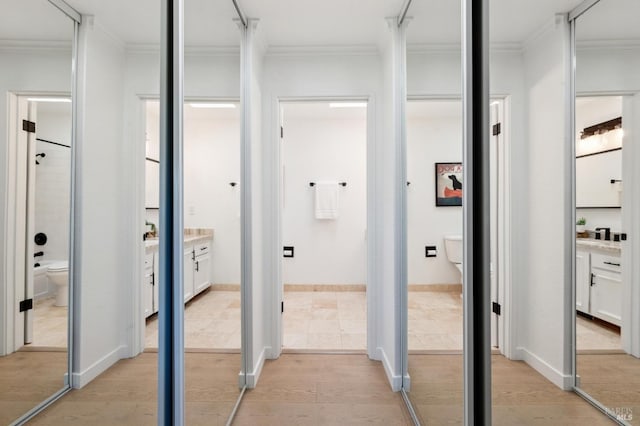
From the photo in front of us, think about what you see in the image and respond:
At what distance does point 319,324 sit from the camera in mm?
3377

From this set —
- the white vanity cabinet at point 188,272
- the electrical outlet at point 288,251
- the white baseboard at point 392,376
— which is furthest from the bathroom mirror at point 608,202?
the electrical outlet at point 288,251

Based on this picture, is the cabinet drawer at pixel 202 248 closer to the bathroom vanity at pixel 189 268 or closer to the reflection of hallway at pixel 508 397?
the bathroom vanity at pixel 189 268

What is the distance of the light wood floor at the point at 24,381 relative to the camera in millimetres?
540

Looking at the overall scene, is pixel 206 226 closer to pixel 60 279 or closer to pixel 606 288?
pixel 60 279

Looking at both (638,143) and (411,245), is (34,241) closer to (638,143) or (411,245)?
(638,143)

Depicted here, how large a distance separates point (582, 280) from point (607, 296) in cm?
7

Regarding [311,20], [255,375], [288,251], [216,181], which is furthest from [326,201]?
[216,181]

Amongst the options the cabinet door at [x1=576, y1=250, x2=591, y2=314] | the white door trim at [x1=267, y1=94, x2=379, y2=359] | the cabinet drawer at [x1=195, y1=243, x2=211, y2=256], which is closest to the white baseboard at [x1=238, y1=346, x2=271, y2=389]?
the white door trim at [x1=267, y1=94, x2=379, y2=359]

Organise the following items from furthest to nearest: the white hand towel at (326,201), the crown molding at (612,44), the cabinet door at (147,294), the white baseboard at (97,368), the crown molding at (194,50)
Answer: the white hand towel at (326,201) < the cabinet door at (147,294) < the crown molding at (194,50) < the white baseboard at (97,368) < the crown molding at (612,44)

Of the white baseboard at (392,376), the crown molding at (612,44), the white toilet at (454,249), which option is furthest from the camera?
the white baseboard at (392,376)

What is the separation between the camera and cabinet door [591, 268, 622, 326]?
1.72ft

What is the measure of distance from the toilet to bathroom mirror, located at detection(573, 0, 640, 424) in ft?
3.35

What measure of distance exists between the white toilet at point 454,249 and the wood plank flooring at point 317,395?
1.28ft

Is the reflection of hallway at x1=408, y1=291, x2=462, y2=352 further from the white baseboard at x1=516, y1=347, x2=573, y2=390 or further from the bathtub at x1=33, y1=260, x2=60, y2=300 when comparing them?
the bathtub at x1=33, y1=260, x2=60, y2=300
